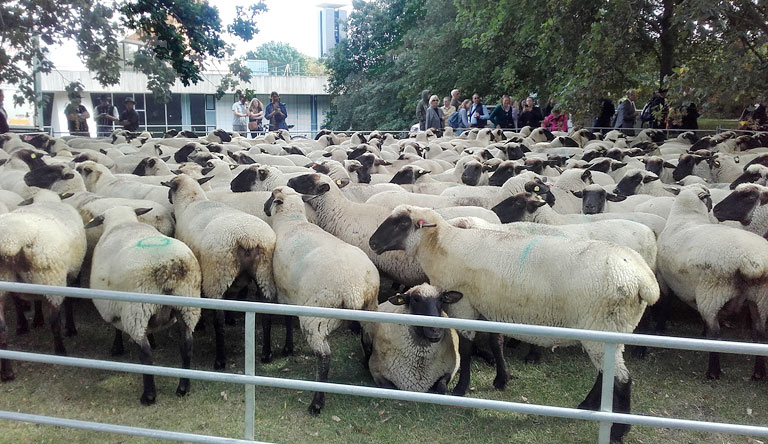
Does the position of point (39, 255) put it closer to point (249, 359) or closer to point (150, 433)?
point (150, 433)

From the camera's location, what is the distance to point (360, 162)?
9.83 meters

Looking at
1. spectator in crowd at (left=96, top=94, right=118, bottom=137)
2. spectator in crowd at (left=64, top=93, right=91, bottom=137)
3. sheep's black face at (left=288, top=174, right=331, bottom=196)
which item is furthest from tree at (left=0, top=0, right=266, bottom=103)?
sheep's black face at (left=288, top=174, right=331, bottom=196)

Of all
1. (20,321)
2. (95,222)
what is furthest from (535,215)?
(20,321)

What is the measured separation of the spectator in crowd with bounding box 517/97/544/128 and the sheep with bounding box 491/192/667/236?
11.9 meters

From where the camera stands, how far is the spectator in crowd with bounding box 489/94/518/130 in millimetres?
18156

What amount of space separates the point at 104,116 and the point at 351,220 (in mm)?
13713

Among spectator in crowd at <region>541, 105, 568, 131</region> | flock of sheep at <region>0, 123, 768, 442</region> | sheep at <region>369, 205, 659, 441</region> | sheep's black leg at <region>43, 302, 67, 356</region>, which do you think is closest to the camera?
sheep at <region>369, 205, 659, 441</region>

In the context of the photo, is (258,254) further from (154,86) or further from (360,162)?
(154,86)

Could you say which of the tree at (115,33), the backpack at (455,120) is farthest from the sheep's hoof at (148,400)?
the backpack at (455,120)

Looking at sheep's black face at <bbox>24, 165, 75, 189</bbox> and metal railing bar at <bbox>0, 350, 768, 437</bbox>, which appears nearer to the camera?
metal railing bar at <bbox>0, 350, 768, 437</bbox>

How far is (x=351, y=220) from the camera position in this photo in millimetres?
6484

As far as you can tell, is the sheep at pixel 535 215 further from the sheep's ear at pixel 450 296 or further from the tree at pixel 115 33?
the tree at pixel 115 33

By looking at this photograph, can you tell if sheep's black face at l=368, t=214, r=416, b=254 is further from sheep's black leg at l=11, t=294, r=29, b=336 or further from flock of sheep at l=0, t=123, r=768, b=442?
sheep's black leg at l=11, t=294, r=29, b=336

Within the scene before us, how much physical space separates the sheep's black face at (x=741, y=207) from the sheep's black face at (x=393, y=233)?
315 cm
